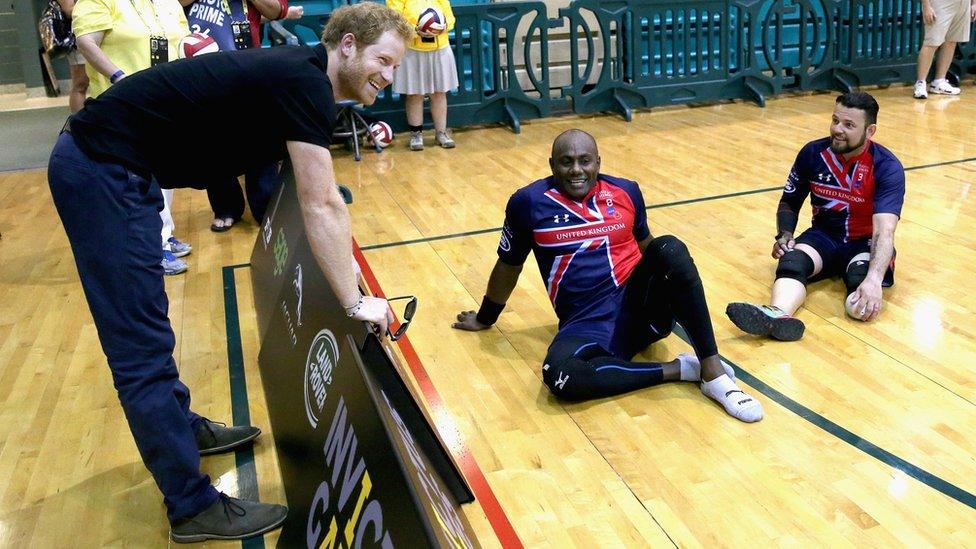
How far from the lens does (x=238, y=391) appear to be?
3871mm

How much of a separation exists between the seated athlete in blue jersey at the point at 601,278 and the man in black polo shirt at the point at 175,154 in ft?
4.27

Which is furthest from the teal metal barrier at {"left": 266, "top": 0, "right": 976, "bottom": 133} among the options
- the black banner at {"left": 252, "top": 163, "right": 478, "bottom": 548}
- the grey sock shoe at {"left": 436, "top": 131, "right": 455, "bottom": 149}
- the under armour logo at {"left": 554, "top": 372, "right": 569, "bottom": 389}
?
the black banner at {"left": 252, "top": 163, "right": 478, "bottom": 548}

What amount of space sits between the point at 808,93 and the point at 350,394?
9.59 m

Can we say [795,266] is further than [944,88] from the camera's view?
No

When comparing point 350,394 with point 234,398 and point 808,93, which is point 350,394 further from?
point 808,93

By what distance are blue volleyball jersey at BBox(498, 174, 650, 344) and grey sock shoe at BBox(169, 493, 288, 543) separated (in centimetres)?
146

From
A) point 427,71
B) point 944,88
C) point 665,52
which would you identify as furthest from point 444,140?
point 944,88

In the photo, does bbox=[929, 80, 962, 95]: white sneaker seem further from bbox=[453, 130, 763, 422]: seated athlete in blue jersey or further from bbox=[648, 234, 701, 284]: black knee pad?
bbox=[648, 234, 701, 284]: black knee pad

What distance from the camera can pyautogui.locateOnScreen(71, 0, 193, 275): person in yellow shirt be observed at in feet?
15.3

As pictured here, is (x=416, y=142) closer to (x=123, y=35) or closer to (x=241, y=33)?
(x=241, y=33)

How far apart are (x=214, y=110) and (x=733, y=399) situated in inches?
83.6

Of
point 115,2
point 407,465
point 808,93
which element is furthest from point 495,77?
point 407,465

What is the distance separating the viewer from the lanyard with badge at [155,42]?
15.6 feet

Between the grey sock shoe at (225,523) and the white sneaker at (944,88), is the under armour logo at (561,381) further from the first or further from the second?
the white sneaker at (944,88)
